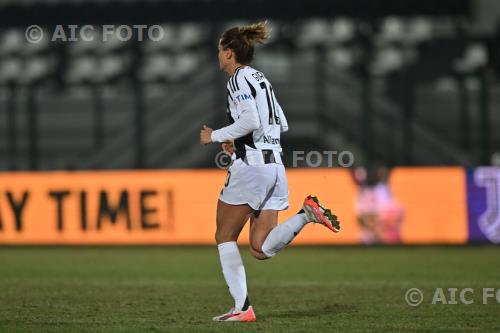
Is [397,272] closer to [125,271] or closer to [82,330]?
[125,271]

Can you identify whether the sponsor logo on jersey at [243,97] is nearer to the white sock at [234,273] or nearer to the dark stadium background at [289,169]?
the white sock at [234,273]

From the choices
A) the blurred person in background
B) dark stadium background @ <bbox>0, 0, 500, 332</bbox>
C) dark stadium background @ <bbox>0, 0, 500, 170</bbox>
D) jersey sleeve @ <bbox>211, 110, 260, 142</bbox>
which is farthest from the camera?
dark stadium background @ <bbox>0, 0, 500, 170</bbox>

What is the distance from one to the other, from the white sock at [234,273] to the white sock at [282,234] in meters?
0.22

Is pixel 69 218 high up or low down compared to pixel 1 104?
down

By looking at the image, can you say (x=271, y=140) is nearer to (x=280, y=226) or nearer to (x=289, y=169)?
(x=280, y=226)

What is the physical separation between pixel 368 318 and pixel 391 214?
28.1 feet

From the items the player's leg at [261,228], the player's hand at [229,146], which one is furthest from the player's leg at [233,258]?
the player's hand at [229,146]

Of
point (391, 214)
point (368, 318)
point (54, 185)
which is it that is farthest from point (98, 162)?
point (368, 318)

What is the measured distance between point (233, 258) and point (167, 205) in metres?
9.03

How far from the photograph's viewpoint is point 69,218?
16.2m

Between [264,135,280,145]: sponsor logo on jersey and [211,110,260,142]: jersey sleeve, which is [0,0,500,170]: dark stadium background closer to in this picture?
[264,135,280,145]: sponsor logo on jersey

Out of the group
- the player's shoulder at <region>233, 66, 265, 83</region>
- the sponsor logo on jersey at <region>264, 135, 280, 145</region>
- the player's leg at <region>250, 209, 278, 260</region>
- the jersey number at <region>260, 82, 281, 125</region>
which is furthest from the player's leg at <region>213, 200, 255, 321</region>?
the player's shoulder at <region>233, 66, 265, 83</region>

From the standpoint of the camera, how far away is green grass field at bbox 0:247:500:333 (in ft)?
23.4

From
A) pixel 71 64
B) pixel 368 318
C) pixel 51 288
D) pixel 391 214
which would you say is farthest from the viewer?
pixel 71 64
